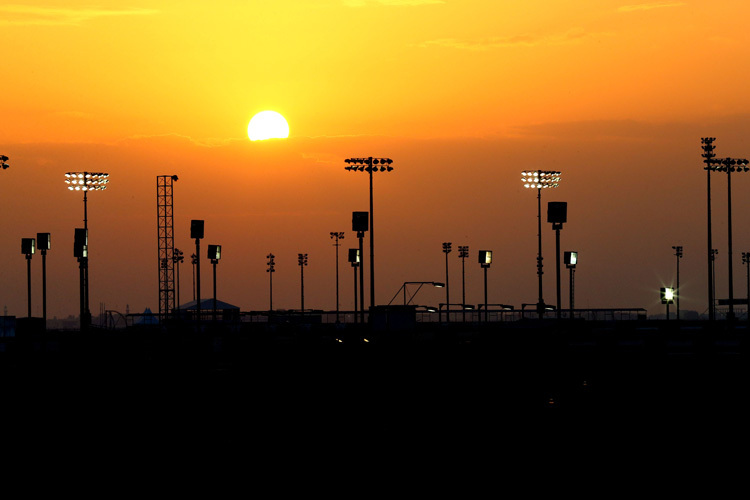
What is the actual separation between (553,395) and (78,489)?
1825 centimetres

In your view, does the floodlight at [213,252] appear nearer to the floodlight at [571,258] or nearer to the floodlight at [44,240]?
the floodlight at [44,240]

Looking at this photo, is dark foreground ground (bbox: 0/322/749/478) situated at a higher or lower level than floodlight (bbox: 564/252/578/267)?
lower

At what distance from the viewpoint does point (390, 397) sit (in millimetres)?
33750

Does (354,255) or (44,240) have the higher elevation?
(44,240)

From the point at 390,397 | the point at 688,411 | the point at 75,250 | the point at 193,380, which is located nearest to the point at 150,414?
the point at 390,397

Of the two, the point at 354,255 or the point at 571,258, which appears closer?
the point at 571,258

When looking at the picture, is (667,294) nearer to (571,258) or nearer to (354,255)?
Answer: (354,255)

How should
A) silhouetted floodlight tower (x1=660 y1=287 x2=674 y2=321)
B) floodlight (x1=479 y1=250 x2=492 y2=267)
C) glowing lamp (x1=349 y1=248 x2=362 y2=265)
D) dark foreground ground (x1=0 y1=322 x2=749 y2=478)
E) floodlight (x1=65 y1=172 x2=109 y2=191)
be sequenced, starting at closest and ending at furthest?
dark foreground ground (x1=0 y1=322 x2=749 y2=478)
floodlight (x1=65 y1=172 x2=109 y2=191)
floodlight (x1=479 y1=250 x2=492 y2=267)
glowing lamp (x1=349 y1=248 x2=362 y2=265)
silhouetted floodlight tower (x1=660 y1=287 x2=674 y2=321)

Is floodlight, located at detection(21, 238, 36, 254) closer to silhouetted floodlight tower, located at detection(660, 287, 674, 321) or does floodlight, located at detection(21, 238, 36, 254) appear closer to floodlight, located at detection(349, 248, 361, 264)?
floodlight, located at detection(349, 248, 361, 264)

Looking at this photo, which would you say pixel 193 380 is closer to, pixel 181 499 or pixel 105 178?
pixel 181 499

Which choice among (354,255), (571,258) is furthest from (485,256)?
(571,258)

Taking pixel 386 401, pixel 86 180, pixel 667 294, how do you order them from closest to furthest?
pixel 386 401 < pixel 86 180 < pixel 667 294

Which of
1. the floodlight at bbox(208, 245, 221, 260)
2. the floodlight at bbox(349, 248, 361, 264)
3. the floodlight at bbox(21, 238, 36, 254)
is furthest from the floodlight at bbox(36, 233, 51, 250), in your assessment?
the floodlight at bbox(349, 248, 361, 264)

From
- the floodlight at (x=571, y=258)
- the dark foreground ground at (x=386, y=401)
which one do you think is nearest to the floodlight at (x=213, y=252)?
the dark foreground ground at (x=386, y=401)
